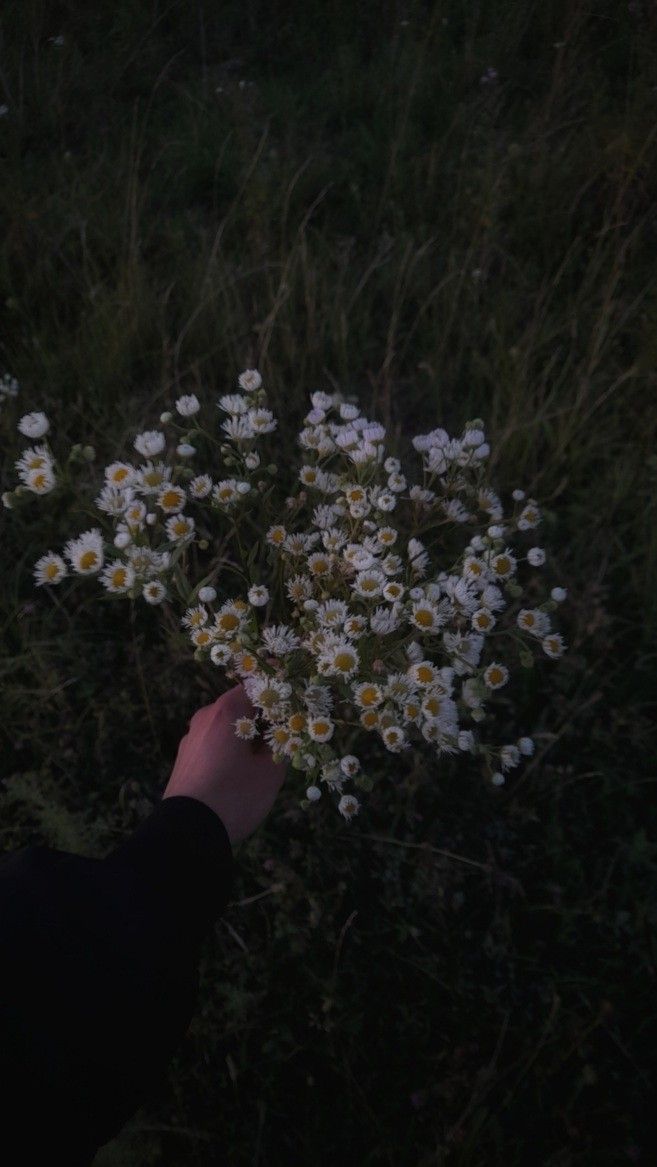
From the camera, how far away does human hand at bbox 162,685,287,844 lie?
142 cm

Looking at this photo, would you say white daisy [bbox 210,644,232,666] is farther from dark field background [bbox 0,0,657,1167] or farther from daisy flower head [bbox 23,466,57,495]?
dark field background [bbox 0,0,657,1167]

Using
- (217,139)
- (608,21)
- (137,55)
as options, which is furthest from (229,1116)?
(608,21)

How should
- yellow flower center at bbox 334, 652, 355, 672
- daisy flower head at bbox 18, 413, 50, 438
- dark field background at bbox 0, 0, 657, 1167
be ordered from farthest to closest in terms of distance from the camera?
dark field background at bbox 0, 0, 657, 1167, daisy flower head at bbox 18, 413, 50, 438, yellow flower center at bbox 334, 652, 355, 672

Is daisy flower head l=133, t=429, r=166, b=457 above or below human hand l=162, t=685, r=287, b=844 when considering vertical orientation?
above

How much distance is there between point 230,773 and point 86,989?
523mm

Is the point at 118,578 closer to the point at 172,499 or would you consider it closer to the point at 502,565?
the point at 172,499

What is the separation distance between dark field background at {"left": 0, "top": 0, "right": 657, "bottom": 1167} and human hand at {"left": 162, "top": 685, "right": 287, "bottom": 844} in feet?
0.75

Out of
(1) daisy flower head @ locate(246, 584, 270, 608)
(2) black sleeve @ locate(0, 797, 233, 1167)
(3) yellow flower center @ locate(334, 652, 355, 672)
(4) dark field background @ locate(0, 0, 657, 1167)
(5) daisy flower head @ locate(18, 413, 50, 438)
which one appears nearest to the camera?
(2) black sleeve @ locate(0, 797, 233, 1167)

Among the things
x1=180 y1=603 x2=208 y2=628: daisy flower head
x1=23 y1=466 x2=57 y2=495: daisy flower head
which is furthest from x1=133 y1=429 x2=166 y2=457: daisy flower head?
x1=180 y1=603 x2=208 y2=628: daisy flower head

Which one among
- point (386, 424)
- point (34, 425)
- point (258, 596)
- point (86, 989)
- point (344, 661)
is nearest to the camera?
point (86, 989)

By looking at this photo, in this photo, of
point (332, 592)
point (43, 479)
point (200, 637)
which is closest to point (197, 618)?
point (200, 637)

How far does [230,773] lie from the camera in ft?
4.71

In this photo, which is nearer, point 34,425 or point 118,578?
point 118,578

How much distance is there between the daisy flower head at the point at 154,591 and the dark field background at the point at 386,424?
60 centimetres
